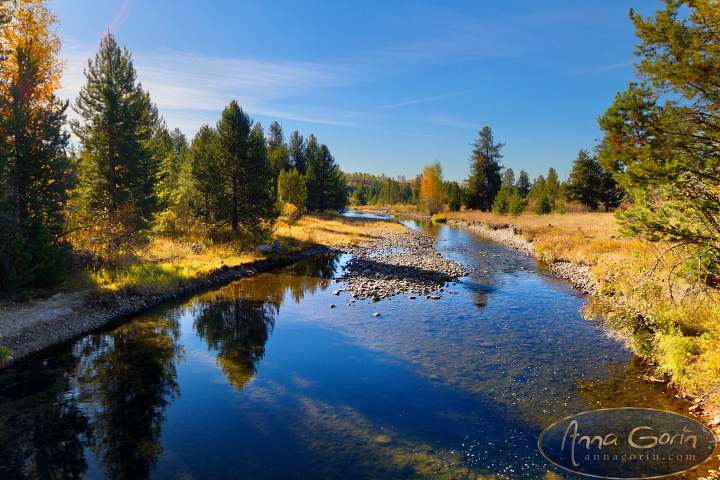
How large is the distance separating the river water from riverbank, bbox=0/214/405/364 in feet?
3.04

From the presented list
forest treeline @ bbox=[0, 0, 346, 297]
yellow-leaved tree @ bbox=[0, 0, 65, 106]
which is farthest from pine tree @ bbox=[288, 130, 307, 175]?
yellow-leaved tree @ bbox=[0, 0, 65, 106]

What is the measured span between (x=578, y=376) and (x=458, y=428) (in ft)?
14.9

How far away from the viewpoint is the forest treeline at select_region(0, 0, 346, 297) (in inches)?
557

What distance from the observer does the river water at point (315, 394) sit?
7.21m

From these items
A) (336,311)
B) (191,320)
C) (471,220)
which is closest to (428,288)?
(336,311)

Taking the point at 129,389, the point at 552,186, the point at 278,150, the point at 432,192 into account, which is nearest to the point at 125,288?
the point at 129,389

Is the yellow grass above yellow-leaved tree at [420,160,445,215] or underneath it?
underneath

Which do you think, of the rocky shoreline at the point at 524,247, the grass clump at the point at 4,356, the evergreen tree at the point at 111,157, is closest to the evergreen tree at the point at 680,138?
A: the rocky shoreline at the point at 524,247

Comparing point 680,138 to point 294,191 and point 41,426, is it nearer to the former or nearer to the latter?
point 41,426

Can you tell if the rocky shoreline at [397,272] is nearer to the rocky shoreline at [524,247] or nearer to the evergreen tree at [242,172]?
the rocky shoreline at [524,247]

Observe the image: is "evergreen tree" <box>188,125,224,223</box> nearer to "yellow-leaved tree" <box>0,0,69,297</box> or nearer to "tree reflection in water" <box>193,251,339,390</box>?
"tree reflection in water" <box>193,251,339,390</box>

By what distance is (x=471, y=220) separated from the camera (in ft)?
212

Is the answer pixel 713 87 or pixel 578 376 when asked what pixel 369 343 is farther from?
pixel 713 87

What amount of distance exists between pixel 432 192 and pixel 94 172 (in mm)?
71644
